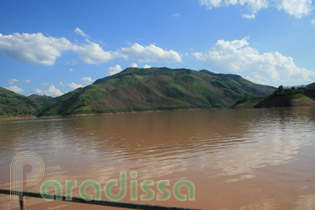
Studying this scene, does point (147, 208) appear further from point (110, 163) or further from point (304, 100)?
point (304, 100)

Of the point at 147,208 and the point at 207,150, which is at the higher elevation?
the point at 147,208

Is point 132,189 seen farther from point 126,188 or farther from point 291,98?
point 291,98

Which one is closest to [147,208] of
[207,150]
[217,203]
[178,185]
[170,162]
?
[217,203]

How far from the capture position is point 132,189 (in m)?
9.84

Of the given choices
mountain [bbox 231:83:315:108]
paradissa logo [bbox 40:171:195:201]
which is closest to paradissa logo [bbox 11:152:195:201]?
paradissa logo [bbox 40:171:195:201]

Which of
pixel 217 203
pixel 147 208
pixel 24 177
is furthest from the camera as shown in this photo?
pixel 24 177

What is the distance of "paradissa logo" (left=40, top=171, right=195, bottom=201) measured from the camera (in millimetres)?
8953

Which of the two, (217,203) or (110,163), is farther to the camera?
(110,163)

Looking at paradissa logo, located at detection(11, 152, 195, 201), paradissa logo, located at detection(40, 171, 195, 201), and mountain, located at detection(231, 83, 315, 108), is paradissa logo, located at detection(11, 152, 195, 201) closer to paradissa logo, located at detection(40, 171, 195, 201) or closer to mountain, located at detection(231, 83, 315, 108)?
paradissa logo, located at detection(40, 171, 195, 201)

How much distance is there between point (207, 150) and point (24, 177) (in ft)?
42.7

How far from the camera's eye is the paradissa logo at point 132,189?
8.95m

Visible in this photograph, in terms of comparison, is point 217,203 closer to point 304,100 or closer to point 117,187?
point 117,187

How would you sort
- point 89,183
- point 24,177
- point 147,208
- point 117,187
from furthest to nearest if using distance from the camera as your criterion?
point 24,177 → point 89,183 → point 117,187 → point 147,208

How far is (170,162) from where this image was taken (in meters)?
14.7
